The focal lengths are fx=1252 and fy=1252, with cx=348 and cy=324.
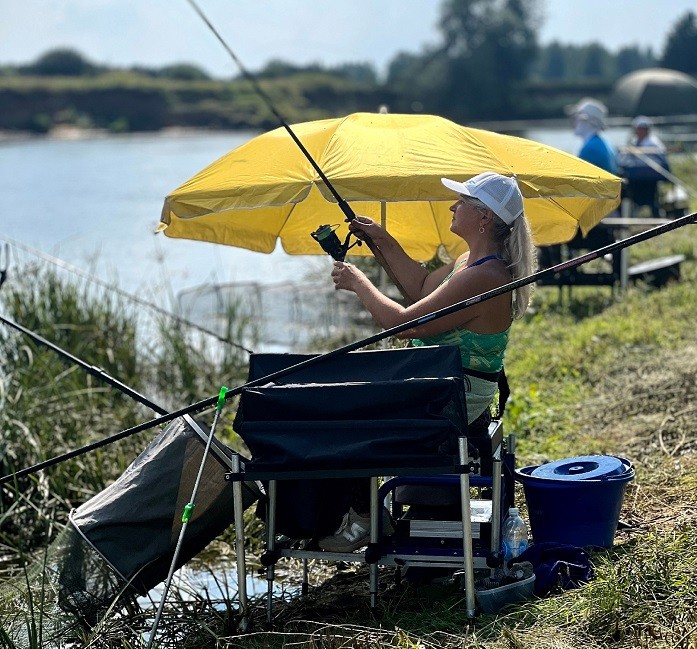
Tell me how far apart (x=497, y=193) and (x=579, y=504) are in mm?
1071

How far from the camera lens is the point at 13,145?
5262 cm

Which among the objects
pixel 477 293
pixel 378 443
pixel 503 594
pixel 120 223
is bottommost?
pixel 503 594

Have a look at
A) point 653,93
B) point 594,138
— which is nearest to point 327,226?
point 594,138

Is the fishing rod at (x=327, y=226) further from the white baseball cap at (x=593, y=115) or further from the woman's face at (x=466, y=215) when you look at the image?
the white baseball cap at (x=593, y=115)

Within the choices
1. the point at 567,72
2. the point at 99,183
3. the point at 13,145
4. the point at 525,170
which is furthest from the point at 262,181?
the point at 567,72

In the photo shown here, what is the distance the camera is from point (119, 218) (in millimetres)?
21234

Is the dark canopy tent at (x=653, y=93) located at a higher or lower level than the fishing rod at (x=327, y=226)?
higher

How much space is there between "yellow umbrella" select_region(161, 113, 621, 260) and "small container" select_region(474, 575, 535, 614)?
1306 millimetres

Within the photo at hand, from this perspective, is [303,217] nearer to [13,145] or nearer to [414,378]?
[414,378]

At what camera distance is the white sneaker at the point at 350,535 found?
3803 mm

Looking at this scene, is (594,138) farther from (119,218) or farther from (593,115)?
(119,218)

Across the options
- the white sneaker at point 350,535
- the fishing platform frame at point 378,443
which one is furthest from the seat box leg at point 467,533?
the white sneaker at point 350,535

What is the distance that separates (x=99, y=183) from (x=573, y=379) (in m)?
23.4

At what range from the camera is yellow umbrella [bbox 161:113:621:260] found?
14.0 ft
